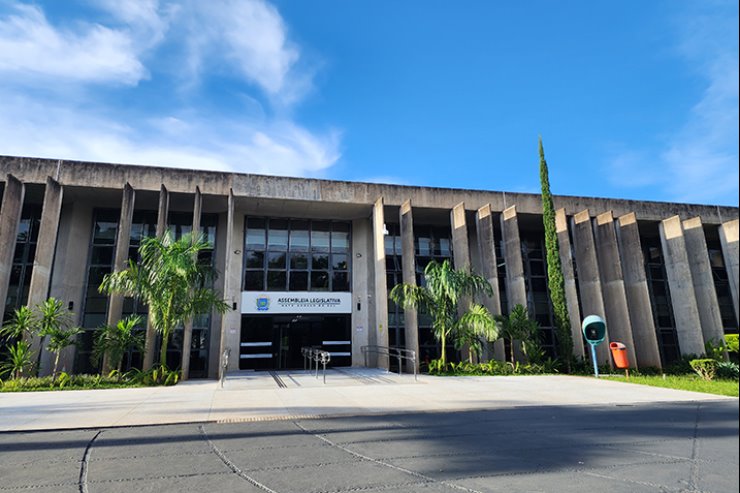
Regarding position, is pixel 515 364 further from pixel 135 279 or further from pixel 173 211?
pixel 173 211

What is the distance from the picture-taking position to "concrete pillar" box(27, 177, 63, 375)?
43.0 ft

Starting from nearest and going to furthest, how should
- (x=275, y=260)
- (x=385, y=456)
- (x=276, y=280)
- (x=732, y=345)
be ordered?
(x=732, y=345) < (x=385, y=456) < (x=276, y=280) < (x=275, y=260)

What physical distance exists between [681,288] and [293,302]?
16.6 m

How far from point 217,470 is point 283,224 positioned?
14.3 metres

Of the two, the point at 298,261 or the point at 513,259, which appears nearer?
the point at 513,259

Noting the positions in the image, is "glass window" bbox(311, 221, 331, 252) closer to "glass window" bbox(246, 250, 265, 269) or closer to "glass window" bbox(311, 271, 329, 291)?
"glass window" bbox(311, 271, 329, 291)

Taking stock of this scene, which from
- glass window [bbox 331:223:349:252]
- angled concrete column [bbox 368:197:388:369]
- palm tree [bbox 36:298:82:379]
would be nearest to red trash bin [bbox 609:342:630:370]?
angled concrete column [bbox 368:197:388:369]

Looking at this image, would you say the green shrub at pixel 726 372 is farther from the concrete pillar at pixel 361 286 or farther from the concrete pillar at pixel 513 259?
the concrete pillar at pixel 361 286

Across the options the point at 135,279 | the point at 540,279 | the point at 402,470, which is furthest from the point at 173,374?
the point at 540,279

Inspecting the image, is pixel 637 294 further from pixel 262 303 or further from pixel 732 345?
pixel 262 303

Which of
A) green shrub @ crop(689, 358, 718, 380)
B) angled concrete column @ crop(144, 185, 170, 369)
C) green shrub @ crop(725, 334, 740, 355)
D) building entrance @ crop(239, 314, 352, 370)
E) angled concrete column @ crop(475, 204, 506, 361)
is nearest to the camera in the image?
green shrub @ crop(725, 334, 740, 355)

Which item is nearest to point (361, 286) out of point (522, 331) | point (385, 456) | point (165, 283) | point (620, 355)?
point (522, 331)

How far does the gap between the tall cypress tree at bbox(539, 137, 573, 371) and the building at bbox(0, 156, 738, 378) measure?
38.1 inches

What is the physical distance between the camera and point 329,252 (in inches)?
715
